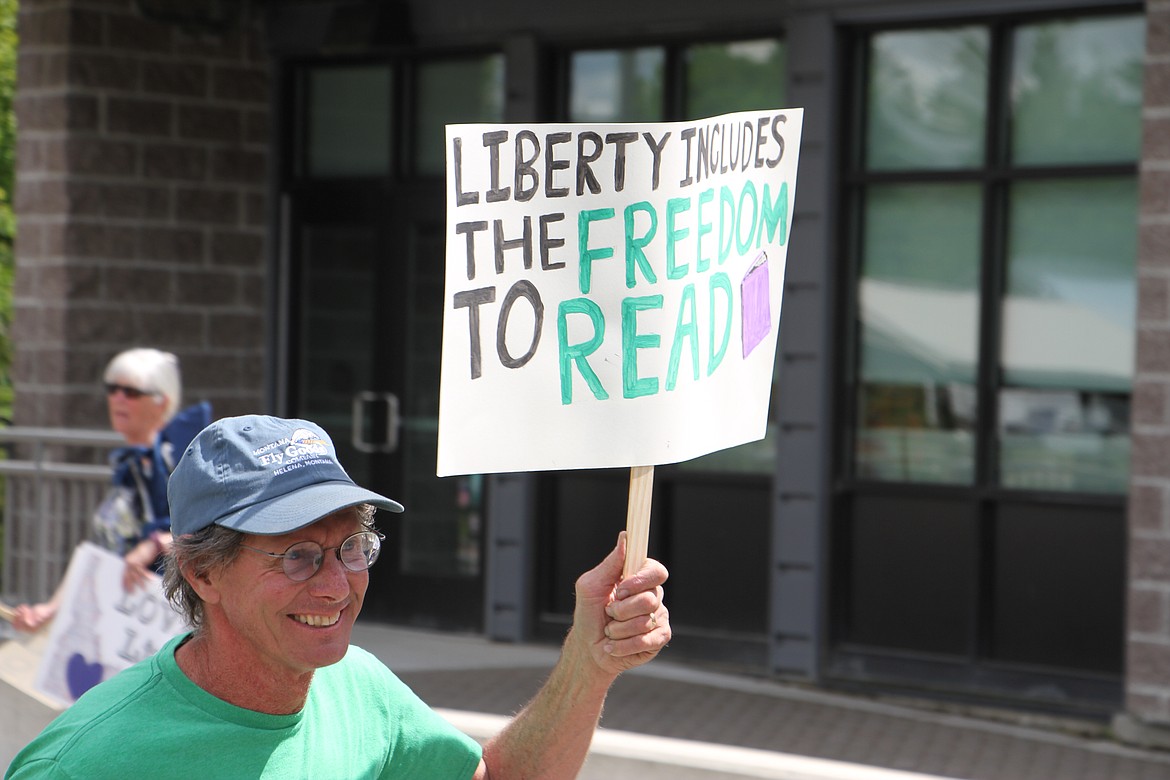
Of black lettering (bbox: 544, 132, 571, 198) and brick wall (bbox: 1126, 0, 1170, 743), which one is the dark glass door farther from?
black lettering (bbox: 544, 132, 571, 198)

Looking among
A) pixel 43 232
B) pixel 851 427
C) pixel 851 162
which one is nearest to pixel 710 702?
pixel 851 427

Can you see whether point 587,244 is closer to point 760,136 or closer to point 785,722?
point 760,136

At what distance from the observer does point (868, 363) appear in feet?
26.0

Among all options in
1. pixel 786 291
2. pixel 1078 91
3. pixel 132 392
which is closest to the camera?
pixel 132 392

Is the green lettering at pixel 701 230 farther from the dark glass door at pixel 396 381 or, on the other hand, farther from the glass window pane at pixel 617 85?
the dark glass door at pixel 396 381

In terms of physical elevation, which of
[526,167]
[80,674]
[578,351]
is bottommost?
[80,674]

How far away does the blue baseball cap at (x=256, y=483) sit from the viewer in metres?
2.19

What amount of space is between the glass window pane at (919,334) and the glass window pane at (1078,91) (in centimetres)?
39

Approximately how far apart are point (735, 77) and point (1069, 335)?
204cm

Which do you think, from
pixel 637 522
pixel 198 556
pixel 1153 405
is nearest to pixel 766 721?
pixel 1153 405

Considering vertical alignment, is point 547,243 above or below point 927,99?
below

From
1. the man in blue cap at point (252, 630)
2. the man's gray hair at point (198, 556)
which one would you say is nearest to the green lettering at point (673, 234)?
the man in blue cap at point (252, 630)

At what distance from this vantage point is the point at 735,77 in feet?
26.9

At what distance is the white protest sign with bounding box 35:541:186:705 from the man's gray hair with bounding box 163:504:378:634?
9.20ft
